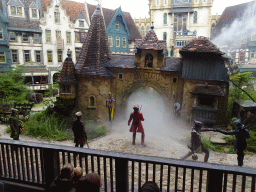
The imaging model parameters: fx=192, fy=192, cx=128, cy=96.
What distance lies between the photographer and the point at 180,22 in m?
32.2

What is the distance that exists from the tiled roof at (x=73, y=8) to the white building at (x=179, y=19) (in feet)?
39.0

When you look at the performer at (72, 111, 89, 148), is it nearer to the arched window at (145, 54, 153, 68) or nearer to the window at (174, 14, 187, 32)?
the arched window at (145, 54, 153, 68)

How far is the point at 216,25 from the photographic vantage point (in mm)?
35188

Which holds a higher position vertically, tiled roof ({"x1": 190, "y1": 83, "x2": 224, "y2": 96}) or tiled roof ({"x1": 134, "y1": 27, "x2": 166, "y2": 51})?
tiled roof ({"x1": 134, "y1": 27, "x2": 166, "y2": 51})

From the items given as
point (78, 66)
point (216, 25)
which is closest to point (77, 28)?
point (78, 66)

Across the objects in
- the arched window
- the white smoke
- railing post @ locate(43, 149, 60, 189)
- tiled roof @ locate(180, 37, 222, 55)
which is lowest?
railing post @ locate(43, 149, 60, 189)

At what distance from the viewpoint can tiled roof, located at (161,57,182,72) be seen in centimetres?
1253

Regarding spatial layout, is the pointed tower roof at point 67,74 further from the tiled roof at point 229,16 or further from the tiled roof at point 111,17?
the tiled roof at point 229,16

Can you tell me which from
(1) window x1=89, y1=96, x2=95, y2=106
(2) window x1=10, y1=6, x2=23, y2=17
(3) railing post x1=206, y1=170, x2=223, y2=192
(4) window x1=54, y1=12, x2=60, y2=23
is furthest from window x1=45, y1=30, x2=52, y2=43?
(3) railing post x1=206, y1=170, x2=223, y2=192

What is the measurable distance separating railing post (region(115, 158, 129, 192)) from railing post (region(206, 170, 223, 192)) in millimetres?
1230

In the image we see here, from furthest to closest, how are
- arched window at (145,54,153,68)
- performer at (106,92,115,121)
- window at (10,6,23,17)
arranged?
window at (10,6,23,17)
arched window at (145,54,153,68)
performer at (106,92,115,121)

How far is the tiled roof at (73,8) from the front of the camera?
2767 cm

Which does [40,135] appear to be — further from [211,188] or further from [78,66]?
[211,188]

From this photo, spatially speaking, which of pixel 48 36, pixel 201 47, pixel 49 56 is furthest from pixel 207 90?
pixel 48 36
